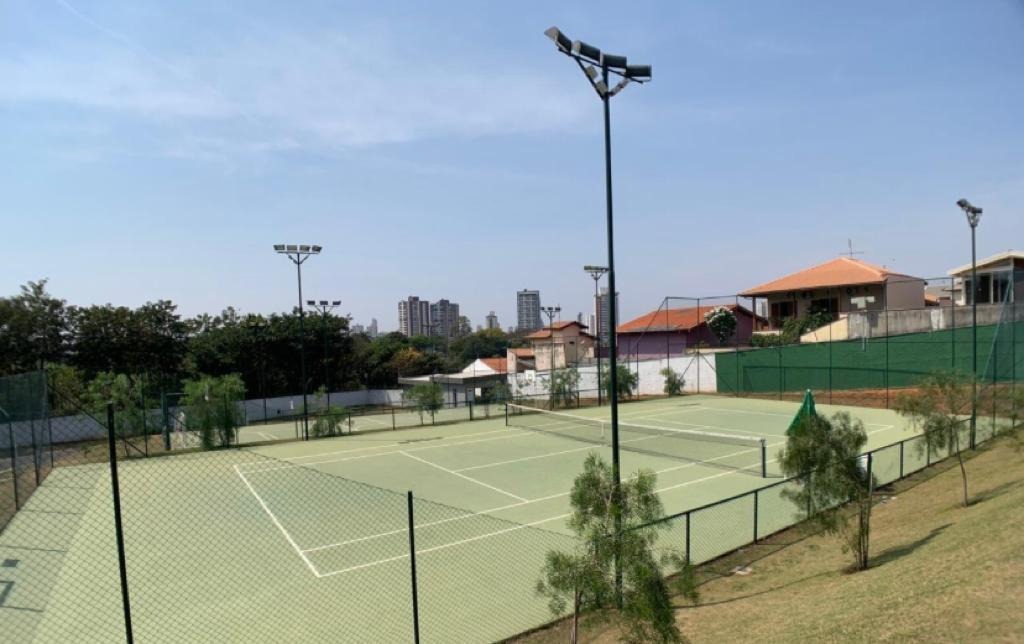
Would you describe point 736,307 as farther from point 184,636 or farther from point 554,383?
point 184,636

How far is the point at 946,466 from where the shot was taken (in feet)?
56.2

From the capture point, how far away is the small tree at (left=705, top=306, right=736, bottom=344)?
184ft

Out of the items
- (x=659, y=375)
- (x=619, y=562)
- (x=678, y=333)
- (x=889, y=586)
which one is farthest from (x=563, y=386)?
(x=619, y=562)

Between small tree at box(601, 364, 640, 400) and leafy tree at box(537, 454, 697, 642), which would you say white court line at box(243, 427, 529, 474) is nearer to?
small tree at box(601, 364, 640, 400)

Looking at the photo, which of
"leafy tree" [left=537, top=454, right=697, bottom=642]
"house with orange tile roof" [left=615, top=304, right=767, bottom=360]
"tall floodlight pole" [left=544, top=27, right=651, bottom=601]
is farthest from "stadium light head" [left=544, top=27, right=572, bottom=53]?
"house with orange tile roof" [left=615, top=304, right=767, bottom=360]

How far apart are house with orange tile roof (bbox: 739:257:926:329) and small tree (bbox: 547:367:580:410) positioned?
22817 mm

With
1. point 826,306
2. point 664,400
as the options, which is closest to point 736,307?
point 826,306

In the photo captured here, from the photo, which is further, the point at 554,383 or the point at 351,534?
the point at 554,383

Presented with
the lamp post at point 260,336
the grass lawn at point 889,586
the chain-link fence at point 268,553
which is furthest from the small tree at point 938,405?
the lamp post at point 260,336

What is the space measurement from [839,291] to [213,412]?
177 ft

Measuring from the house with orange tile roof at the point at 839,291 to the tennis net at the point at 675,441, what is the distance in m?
30.7

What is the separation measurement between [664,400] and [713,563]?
30019 mm

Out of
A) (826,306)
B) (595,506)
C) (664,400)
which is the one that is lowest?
(664,400)

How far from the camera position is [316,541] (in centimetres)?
1261
